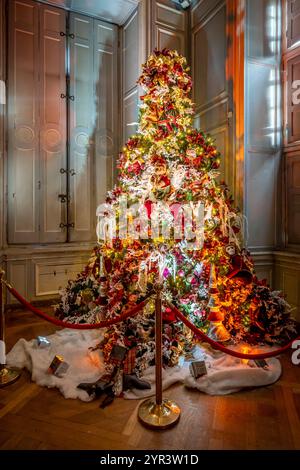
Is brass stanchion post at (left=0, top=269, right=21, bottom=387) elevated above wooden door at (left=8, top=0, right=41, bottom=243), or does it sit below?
below

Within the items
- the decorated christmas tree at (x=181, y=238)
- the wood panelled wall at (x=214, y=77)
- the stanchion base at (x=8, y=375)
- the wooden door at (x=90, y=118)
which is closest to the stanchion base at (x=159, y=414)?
the decorated christmas tree at (x=181, y=238)

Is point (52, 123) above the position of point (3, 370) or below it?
above

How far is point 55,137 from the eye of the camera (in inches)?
193

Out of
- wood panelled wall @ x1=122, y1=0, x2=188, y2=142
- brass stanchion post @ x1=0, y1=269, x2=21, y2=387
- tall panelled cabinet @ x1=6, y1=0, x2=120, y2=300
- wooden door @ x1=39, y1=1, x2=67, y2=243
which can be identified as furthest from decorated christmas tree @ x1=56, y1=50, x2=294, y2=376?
wooden door @ x1=39, y1=1, x2=67, y2=243

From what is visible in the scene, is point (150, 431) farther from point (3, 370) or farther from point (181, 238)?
point (181, 238)

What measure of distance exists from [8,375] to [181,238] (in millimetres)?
2155

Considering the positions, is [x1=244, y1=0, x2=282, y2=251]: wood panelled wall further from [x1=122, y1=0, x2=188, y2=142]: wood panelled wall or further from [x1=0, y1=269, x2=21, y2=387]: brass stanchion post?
[x1=0, y1=269, x2=21, y2=387]: brass stanchion post

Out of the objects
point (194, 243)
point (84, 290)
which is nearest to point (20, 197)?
point (84, 290)

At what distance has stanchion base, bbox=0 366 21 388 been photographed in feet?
8.09

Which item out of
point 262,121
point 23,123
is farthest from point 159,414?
point 23,123

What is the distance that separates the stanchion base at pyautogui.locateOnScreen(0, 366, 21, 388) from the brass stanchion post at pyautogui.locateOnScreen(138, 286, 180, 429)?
1.22m

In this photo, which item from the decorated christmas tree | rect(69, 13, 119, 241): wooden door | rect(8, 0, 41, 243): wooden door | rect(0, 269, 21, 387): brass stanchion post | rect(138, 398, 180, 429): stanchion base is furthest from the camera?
rect(69, 13, 119, 241): wooden door

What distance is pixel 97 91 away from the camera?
17.1 ft
